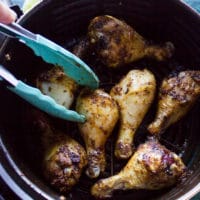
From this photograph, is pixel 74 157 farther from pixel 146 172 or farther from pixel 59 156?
pixel 146 172

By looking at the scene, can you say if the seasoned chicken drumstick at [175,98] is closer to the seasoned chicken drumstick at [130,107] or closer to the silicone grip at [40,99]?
the seasoned chicken drumstick at [130,107]

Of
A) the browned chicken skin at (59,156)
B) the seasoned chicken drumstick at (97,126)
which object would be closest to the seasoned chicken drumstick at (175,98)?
the seasoned chicken drumstick at (97,126)

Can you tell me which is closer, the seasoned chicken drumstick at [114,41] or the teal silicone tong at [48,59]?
the teal silicone tong at [48,59]

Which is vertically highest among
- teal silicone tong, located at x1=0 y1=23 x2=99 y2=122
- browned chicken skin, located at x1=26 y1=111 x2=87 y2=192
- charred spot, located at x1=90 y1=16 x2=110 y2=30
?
charred spot, located at x1=90 y1=16 x2=110 y2=30

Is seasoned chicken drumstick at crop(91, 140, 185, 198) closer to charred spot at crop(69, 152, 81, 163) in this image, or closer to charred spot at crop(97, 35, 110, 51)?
charred spot at crop(69, 152, 81, 163)

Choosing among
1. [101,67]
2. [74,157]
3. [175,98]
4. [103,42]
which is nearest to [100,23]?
[103,42]

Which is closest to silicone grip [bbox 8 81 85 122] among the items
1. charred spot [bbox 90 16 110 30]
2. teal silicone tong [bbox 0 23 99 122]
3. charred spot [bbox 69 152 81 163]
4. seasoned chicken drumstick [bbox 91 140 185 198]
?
teal silicone tong [bbox 0 23 99 122]

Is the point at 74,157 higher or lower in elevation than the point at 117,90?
lower
